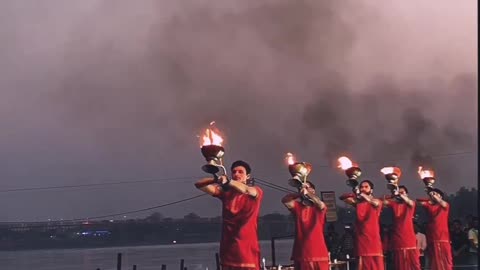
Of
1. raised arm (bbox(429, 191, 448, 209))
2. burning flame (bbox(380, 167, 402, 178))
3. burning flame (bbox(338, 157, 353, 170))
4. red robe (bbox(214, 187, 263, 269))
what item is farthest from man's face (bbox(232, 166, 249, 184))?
raised arm (bbox(429, 191, 448, 209))

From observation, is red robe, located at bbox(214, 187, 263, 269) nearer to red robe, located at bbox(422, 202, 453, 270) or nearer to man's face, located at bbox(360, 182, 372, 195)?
man's face, located at bbox(360, 182, 372, 195)

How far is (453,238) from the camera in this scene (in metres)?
17.7

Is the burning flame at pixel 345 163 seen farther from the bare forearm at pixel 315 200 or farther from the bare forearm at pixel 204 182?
the bare forearm at pixel 204 182

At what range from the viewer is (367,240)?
12.5 m

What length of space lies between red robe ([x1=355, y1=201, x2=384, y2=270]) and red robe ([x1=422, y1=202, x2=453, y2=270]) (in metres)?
2.36

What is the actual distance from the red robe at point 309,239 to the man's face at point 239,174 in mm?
1774

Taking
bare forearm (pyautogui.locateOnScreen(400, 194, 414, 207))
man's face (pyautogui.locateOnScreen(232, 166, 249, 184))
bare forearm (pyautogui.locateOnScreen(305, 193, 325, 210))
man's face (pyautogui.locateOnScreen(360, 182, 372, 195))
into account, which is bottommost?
bare forearm (pyautogui.locateOnScreen(305, 193, 325, 210))

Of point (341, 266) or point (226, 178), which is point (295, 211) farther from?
point (341, 266)

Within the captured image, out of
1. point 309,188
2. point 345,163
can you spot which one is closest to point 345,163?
point 345,163

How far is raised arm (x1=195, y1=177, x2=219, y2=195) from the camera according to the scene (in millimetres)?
8586

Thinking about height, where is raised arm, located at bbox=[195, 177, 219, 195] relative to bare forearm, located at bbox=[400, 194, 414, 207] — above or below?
below

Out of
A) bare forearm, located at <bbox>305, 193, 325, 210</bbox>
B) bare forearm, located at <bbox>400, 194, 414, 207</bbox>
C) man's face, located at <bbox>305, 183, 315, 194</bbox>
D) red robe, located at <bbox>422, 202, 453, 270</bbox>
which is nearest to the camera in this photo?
bare forearm, located at <bbox>305, 193, 325, 210</bbox>

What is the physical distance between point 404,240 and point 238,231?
556cm

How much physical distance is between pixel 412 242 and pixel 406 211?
621 mm
